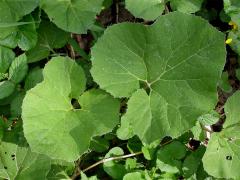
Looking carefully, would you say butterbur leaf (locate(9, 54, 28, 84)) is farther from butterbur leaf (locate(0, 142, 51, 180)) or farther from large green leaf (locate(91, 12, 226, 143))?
large green leaf (locate(91, 12, 226, 143))

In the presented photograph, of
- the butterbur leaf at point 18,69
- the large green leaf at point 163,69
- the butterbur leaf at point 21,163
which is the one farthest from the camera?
the butterbur leaf at point 18,69

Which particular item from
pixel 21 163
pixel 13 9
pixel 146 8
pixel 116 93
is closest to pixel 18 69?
pixel 13 9

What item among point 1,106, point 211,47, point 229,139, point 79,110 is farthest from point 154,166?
point 1,106

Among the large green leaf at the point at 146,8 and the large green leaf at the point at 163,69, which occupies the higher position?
the large green leaf at the point at 146,8

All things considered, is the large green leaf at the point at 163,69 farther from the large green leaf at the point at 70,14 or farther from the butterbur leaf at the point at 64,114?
the large green leaf at the point at 70,14

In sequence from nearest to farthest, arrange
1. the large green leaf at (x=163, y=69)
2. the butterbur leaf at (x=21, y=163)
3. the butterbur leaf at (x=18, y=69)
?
the large green leaf at (x=163, y=69), the butterbur leaf at (x=21, y=163), the butterbur leaf at (x=18, y=69)

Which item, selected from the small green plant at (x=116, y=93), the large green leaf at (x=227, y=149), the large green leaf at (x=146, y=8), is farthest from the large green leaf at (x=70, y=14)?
the large green leaf at (x=227, y=149)
